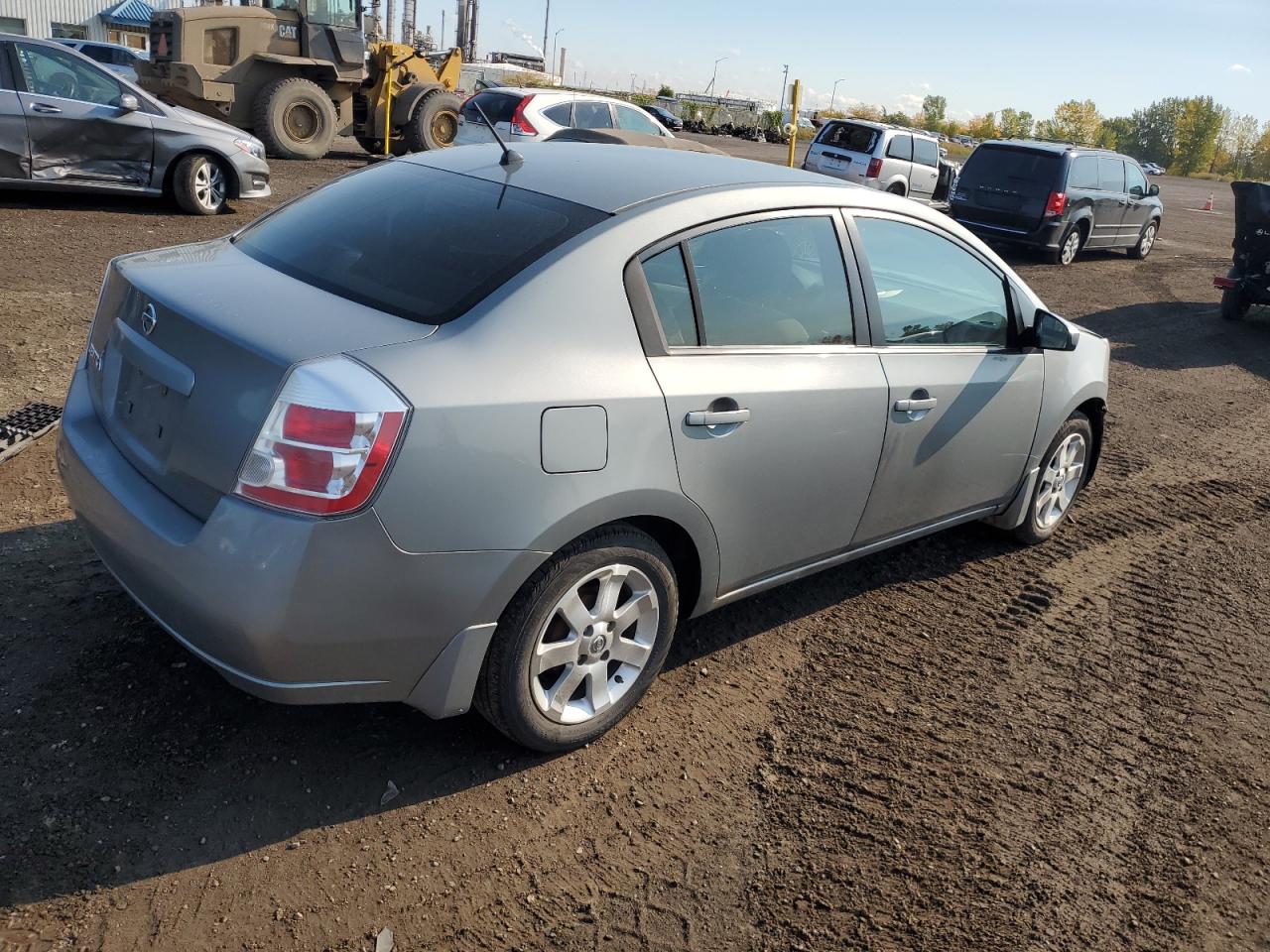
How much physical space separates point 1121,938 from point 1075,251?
Result: 15.1 meters

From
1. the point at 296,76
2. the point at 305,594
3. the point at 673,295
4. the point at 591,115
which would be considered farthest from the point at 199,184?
the point at 305,594

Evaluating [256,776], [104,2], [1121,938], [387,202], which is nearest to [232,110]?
[387,202]

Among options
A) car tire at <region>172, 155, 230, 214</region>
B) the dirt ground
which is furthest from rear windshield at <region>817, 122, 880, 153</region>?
the dirt ground

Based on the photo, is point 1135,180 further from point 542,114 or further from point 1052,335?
point 1052,335

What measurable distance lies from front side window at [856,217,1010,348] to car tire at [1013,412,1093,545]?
0.82 m

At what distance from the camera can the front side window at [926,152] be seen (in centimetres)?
1912

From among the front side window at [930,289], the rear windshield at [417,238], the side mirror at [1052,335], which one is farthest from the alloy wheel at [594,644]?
the side mirror at [1052,335]

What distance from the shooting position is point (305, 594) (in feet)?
8.10

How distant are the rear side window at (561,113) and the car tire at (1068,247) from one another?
722 centimetres

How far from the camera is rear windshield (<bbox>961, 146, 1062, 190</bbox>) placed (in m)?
14.8

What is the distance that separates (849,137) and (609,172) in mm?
16559

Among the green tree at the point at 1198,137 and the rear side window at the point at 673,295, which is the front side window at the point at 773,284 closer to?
the rear side window at the point at 673,295

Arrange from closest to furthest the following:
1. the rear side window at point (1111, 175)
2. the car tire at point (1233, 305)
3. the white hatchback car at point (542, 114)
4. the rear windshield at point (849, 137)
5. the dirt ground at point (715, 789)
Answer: the dirt ground at point (715, 789), the car tire at point (1233, 305), the white hatchback car at point (542, 114), the rear side window at point (1111, 175), the rear windshield at point (849, 137)

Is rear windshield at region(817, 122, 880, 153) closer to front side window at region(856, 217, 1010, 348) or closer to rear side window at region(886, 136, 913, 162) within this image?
rear side window at region(886, 136, 913, 162)
